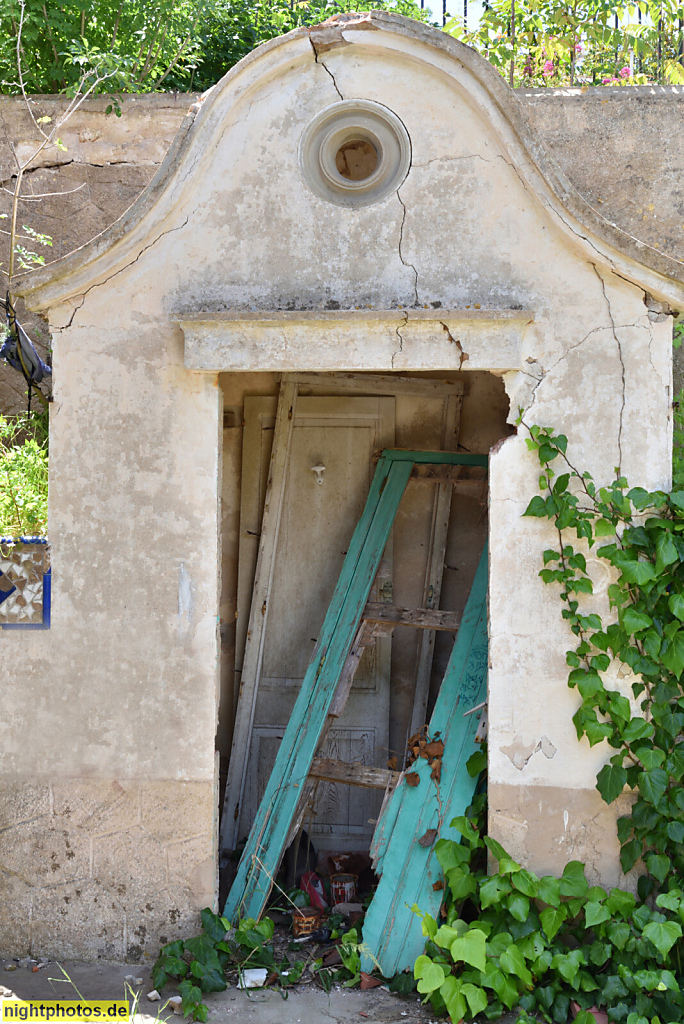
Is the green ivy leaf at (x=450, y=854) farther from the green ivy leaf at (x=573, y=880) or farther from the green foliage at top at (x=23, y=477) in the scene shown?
the green foliage at top at (x=23, y=477)

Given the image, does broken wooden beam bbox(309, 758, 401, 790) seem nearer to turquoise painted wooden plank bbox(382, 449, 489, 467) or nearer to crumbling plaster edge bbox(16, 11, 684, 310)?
turquoise painted wooden plank bbox(382, 449, 489, 467)

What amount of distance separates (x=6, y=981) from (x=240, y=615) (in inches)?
96.9

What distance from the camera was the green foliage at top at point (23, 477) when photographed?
4.53 m

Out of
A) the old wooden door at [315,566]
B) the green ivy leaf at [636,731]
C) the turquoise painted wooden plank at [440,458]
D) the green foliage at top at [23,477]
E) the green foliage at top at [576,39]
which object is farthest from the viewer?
the green foliage at top at [576,39]

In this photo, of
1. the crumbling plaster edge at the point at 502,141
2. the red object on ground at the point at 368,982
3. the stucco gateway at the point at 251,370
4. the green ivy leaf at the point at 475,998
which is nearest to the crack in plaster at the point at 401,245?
the stucco gateway at the point at 251,370

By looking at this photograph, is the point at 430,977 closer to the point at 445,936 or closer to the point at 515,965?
the point at 445,936

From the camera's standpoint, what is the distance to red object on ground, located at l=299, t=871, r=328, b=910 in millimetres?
4789

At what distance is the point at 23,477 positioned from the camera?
4.92m

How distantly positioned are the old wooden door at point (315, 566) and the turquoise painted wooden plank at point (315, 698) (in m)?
0.31

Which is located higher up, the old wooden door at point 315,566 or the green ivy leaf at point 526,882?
the old wooden door at point 315,566

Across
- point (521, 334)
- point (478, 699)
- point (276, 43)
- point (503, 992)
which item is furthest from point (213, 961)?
point (276, 43)

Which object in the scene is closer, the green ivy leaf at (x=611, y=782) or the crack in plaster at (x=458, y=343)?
the green ivy leaf at (x=611, y=782)

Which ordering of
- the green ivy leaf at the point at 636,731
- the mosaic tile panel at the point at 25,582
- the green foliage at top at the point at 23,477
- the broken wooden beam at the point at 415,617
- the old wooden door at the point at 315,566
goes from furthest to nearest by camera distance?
the old wooden door at the point at 315,566, the broken wooden beam at the point at 415,617, the green foliage at top at the point at 23,477, the mosaic tile panel at the point at 25,582, the green ivy leaf at the point at 636,731

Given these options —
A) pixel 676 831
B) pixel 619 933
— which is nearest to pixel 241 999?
pixel 619 933
